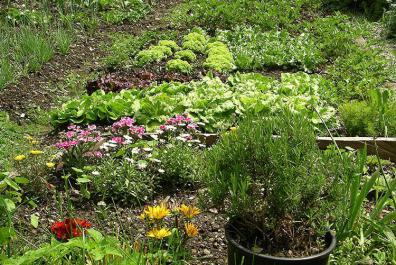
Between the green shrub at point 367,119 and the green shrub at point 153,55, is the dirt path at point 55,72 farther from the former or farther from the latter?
the green shrub at point 367,119

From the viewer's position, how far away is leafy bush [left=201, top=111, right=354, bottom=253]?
327 cm

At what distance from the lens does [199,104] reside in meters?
5.93

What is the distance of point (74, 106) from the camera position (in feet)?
20.1

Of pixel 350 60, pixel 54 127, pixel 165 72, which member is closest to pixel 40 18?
pixel 165 72

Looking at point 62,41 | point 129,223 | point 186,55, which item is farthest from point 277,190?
point 62,41

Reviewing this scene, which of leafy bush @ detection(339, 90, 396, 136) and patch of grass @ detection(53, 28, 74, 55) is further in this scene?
patch of grass @ detection(53, 28, 74, 55)

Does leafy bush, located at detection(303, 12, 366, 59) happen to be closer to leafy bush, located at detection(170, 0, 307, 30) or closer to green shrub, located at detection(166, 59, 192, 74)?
leafy bush, located at detection(170, 0, 307, 30)

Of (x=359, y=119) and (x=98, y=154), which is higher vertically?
(x=98, y=154)

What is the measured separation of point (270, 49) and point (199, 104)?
8.41 ft

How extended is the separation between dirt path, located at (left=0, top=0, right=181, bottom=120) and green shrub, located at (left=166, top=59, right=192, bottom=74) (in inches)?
43.8

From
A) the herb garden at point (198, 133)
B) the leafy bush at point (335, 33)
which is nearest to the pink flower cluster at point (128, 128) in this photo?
the herb garden at point (198, 133)

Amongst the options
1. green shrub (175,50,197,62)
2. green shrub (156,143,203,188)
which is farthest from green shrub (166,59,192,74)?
green shrub (156,143,203,188)

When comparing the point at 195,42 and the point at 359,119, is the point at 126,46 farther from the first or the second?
the point at 359,119

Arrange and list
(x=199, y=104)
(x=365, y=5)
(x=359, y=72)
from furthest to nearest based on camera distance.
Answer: (x=365, y=5), (x=359, y=72), (x=199, y=104)
